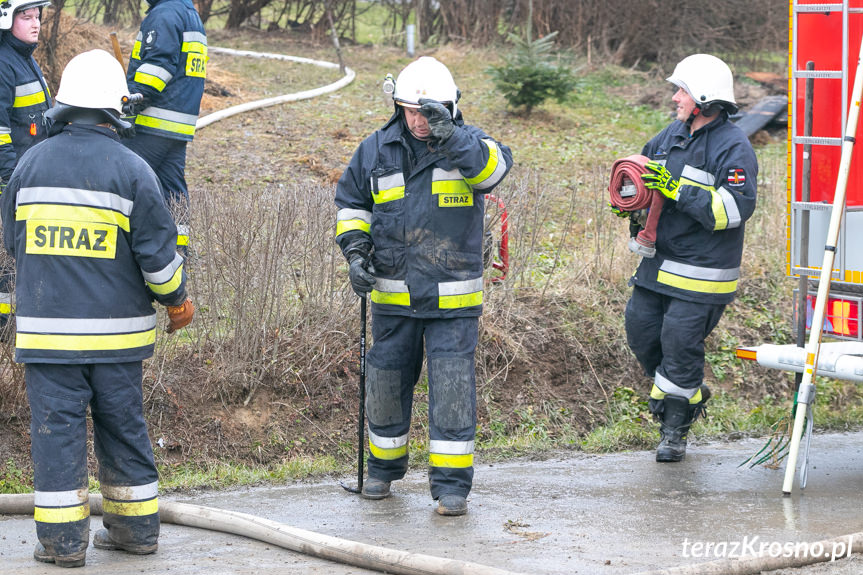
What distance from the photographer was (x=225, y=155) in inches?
396

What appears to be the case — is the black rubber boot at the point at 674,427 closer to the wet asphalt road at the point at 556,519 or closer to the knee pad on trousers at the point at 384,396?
the wet asphalt road at the point at 556,519

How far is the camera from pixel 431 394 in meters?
4.93

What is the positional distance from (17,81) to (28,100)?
0.15 metres

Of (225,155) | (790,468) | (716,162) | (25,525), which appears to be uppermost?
(716,162)

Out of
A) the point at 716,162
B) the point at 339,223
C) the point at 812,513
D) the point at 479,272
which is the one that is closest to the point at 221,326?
the point at 339,223

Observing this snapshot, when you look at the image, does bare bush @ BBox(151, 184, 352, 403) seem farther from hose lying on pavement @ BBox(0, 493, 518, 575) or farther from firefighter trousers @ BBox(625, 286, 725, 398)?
firefighter trousers @ BBox(625, 286, 725, 398)

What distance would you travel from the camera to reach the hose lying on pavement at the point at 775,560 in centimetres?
378

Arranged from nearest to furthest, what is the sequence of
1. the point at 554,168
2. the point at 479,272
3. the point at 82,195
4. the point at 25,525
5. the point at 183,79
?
the point at 82,195, the point at 25,525, the point at 479,272, the point at 183,79, the point at 554,168

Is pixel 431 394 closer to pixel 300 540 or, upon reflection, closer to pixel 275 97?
pixel 300 540

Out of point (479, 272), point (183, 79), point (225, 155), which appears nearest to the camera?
point (479, 272)

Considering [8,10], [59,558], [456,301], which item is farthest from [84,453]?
[8,10]

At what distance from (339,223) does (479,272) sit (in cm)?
70

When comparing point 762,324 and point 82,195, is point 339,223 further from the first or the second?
point 762,324

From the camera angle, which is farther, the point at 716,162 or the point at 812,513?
the point at 716,162
